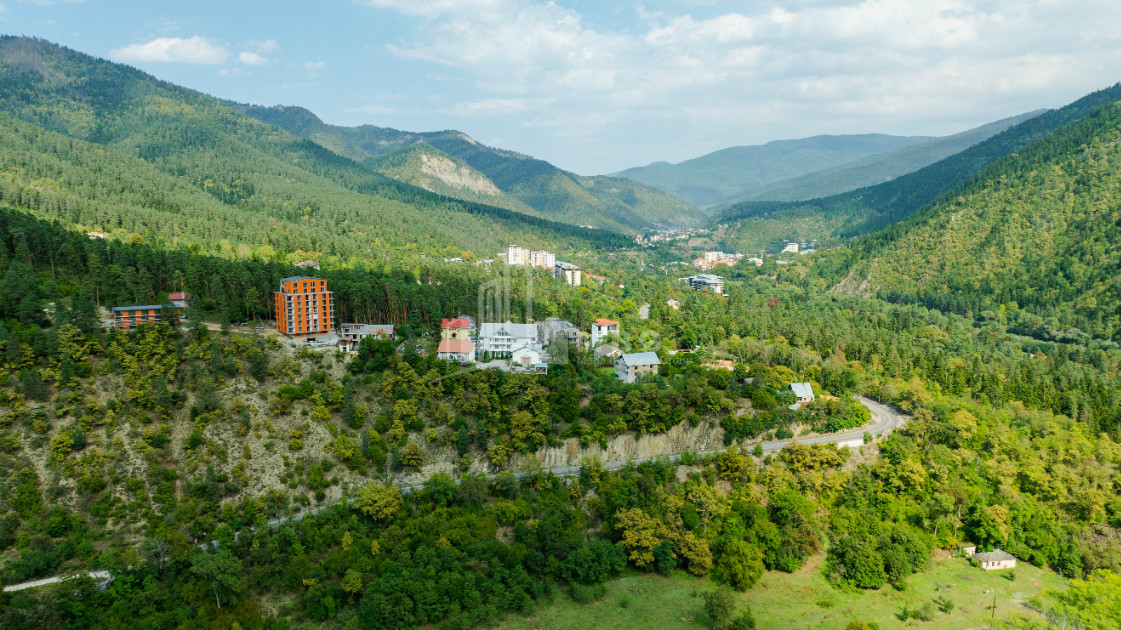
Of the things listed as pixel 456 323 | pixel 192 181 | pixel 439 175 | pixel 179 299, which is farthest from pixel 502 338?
pixel 439 175

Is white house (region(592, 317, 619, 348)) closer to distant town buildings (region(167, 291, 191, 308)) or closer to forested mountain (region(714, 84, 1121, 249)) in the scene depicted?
distant town buildings (region(167, 291, 191, 308))

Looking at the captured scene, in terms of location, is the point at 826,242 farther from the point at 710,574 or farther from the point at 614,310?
the point at 710,574

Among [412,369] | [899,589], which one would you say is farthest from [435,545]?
[899,589]

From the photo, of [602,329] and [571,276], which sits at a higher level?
[571,276]

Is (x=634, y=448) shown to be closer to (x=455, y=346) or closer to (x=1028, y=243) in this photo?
(x=455, y=346)

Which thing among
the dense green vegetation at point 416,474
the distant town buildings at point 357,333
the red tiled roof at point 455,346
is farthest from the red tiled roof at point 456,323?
the distant town buildings at point 357,333

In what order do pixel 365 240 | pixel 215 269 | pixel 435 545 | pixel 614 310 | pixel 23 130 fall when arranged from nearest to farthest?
pixel 435 545
pixel 215 269
pixel 614 310
pixel 365 240
pixel 23 130
